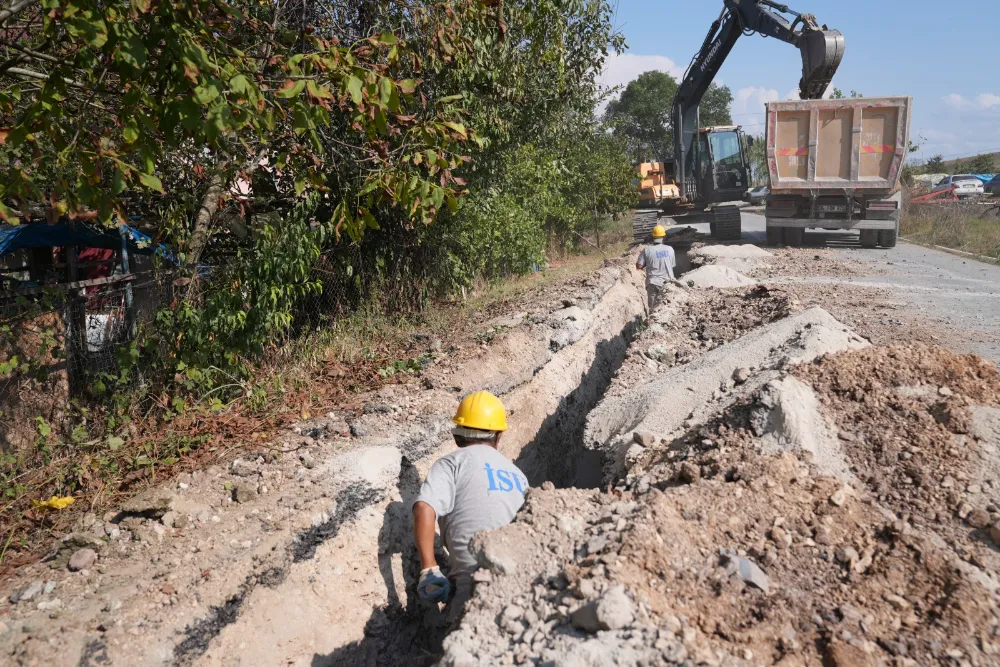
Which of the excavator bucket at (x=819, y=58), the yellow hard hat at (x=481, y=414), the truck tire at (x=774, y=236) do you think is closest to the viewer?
the yellow hard hat at (x=481, y=414)


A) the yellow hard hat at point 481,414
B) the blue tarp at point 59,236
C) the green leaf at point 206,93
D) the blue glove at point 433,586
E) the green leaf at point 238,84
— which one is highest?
the green leaf at point 238,84

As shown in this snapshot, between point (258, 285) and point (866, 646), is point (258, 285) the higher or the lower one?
the higher one

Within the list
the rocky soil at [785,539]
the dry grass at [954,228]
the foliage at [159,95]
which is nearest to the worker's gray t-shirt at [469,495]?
the rocky soil at [785,539]

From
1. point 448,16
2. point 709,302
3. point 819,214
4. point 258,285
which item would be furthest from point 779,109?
point 258,285

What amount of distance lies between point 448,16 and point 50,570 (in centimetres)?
459

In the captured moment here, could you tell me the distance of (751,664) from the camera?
244 cm

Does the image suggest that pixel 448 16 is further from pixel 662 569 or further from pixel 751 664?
pixel 751 664

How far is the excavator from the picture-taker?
13.5m

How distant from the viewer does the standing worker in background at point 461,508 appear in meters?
3.66

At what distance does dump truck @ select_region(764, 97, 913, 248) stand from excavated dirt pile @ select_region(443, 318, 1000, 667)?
31.3 ft

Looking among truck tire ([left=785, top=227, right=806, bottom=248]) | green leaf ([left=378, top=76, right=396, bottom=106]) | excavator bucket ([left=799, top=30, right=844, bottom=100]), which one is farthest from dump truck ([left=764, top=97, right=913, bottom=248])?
green leaf ([left=378, top=76, right=396, bottom=106])

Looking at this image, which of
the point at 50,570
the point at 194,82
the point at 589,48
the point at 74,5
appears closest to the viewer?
the point at 74,5

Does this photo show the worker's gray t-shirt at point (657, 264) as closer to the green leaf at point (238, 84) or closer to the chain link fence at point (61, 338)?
the chain link fence at point (61, 338)

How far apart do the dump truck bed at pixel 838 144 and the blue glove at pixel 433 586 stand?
1188 centimetres
